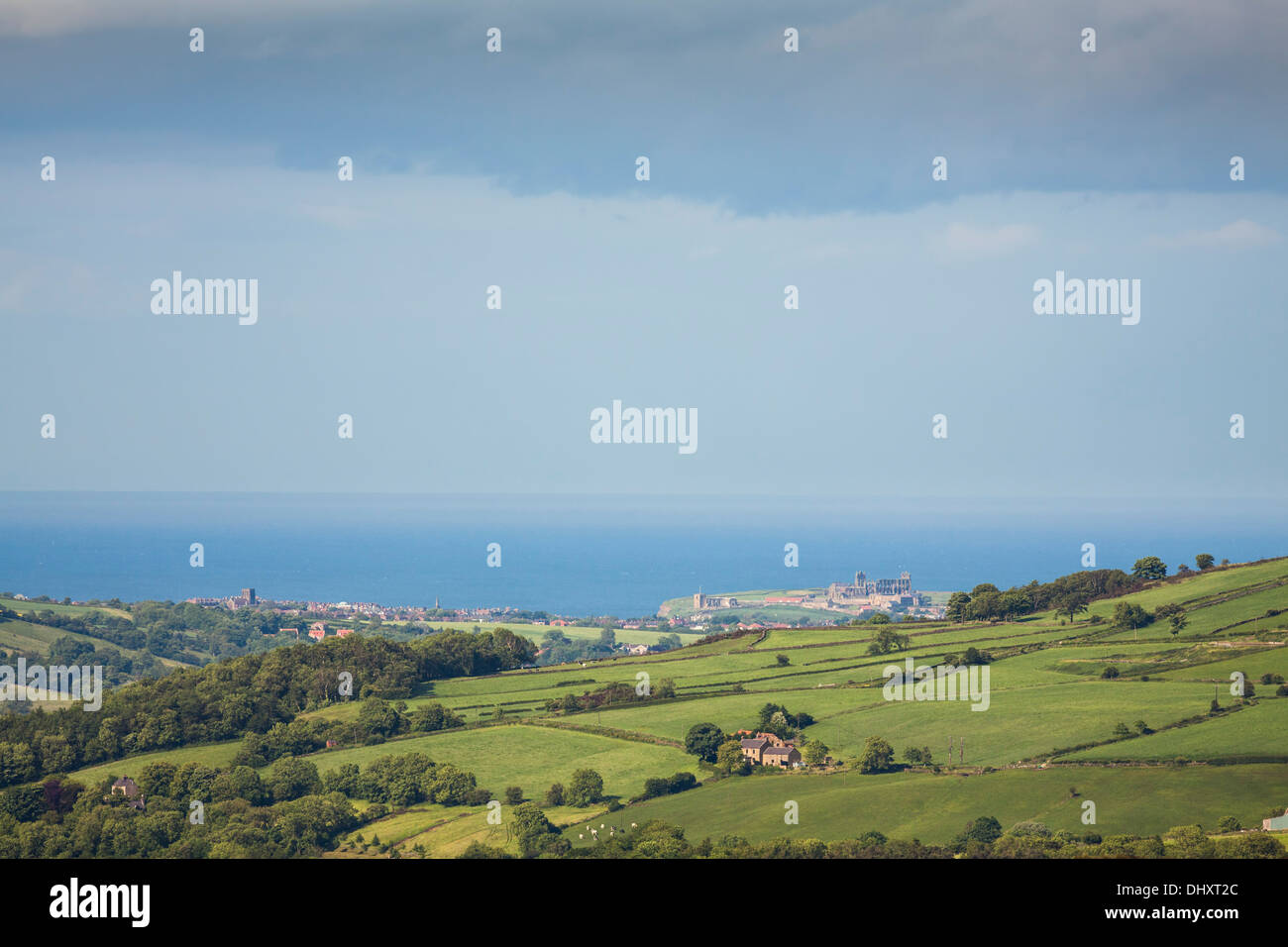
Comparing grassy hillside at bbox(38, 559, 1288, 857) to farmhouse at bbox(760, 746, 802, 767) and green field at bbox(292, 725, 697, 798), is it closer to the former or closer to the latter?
green field at bbox(292, 725, 697, 798)

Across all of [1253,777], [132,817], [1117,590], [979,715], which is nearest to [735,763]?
[979,715]

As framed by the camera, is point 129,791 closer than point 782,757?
No

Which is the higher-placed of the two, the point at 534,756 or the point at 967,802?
the point at 534,756

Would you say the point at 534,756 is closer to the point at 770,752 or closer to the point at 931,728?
the point at 770,752

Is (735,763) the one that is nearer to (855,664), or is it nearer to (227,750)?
(855,664)

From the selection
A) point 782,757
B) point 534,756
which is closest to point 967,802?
point 782,757

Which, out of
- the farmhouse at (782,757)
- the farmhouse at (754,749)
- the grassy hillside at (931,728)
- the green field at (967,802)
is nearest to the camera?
the green field at (967,802)

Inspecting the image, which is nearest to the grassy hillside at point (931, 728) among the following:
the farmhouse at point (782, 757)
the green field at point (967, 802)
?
the green field at point (967, 802)

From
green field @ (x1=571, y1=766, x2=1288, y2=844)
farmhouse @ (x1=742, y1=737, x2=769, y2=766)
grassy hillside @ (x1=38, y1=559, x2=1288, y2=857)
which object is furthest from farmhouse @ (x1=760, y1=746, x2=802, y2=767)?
green field @ (x1=571, y1=766, x2=1288, y2=844)

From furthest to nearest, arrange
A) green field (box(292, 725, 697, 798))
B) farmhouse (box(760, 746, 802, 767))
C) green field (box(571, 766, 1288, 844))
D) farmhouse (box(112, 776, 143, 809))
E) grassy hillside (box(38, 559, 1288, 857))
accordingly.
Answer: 1. farmhouse (box(112, 776, 143, 809))
2. farmhouse (box(760, 746, 802, 767))
3. green field (box(292, 725, 697, 798))
4. grassy hillside (box(38, 559, 1288, 857))
5. green field (box(571, 766, 1288, 844))

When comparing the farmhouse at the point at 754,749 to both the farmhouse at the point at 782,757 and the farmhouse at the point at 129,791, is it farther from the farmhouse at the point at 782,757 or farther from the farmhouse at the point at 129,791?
the farmhouse at the point at 129,791

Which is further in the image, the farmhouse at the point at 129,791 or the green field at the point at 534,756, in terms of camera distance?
the farmhouse at the point at 129,791
